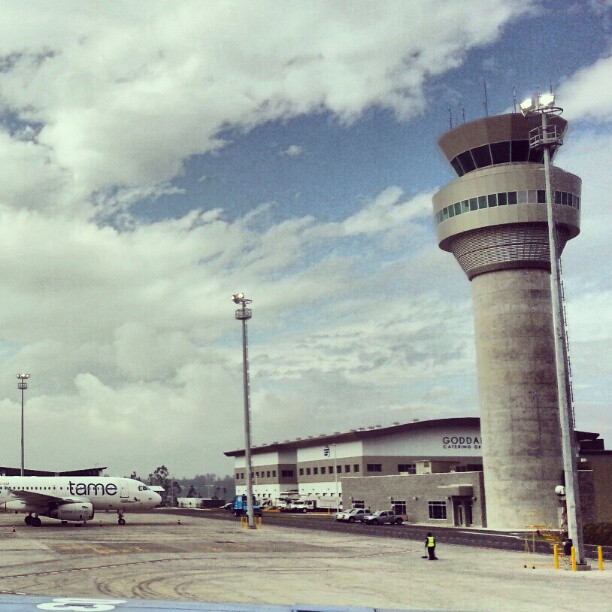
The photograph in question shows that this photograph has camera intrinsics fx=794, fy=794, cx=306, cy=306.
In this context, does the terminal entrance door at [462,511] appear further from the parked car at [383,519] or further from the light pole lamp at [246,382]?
the light pole lamp at [246,382]

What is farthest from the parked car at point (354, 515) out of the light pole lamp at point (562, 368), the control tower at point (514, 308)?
the light pole lamp at point (562, 368)

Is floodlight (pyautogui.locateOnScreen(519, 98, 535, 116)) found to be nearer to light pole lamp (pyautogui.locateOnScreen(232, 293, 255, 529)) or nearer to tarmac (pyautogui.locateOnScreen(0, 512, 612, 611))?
tarmac (pyautogui.locateOnScreen(0, 512, 612, 611))

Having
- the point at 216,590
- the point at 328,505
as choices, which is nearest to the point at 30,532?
the point at 216,590

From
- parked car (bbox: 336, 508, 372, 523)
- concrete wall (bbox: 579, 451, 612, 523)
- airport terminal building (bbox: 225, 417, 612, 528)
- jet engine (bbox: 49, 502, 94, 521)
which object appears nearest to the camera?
jet engine (bbox: 49, 502, 94, 521)

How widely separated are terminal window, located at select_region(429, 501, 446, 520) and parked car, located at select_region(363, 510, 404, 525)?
11.4ft

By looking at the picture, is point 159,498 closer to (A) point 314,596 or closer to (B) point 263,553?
(B) point 263,553

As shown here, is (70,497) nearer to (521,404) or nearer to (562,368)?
(521,404)

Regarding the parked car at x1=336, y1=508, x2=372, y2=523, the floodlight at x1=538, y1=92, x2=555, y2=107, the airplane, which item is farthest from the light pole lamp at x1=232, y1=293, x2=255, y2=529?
the floodlight at x1=538, y1=92, x2=555, y2=107

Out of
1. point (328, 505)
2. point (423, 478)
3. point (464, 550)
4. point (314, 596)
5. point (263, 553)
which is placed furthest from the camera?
point (328, 505)

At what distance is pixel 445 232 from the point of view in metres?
74.2

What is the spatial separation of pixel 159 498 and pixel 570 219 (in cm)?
4448

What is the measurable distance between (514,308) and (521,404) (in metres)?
8.33

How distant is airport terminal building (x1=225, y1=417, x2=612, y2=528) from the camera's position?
236 feet

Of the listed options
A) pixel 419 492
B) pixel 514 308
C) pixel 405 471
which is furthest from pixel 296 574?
pixel 405 471
